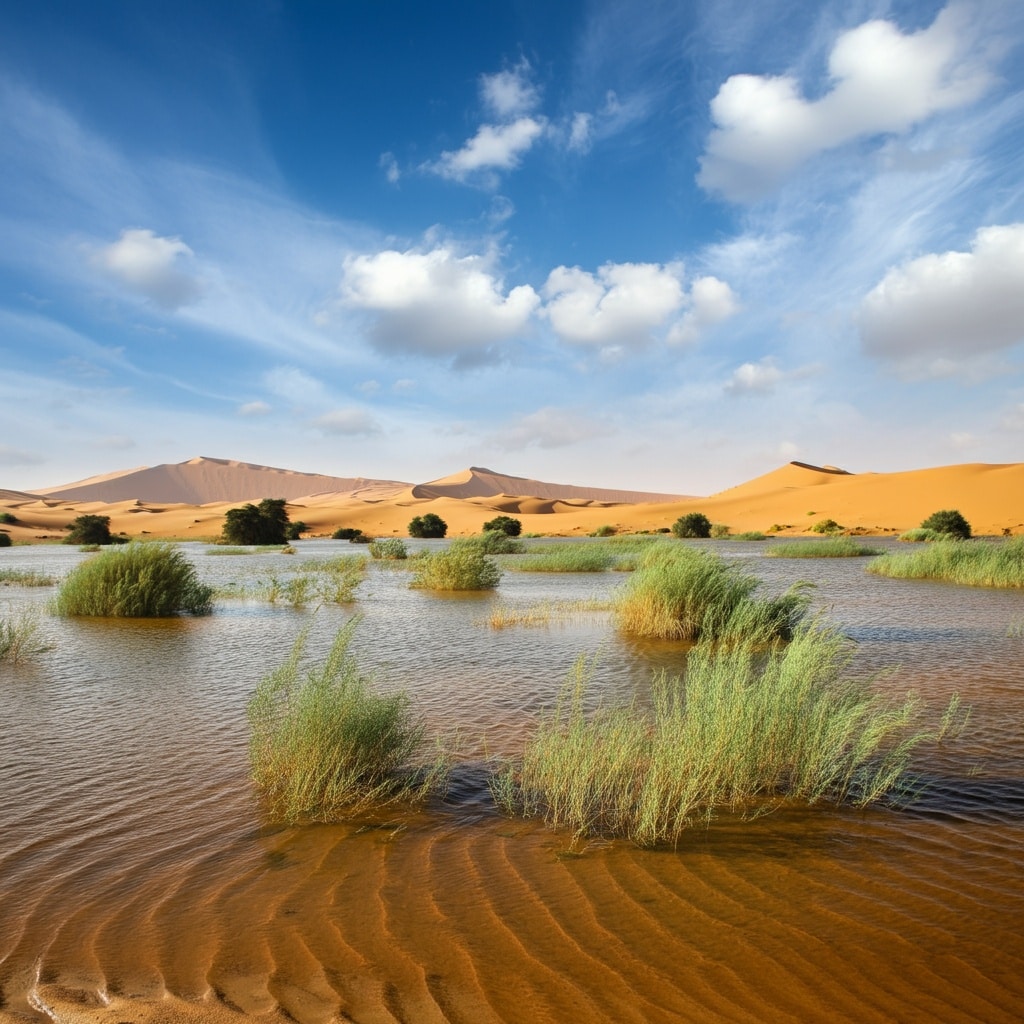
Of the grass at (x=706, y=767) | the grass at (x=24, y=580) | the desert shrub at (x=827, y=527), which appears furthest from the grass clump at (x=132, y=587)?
the desert shrub at (x=827, y=527)

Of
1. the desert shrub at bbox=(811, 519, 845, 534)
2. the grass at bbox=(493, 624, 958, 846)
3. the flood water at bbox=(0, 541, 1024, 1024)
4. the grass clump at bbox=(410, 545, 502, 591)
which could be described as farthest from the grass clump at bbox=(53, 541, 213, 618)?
the desert shrub at bbox=(811, 519, 845, 534)

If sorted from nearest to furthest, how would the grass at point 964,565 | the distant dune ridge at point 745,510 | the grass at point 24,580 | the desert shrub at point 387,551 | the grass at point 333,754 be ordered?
the grass at point 333,754 < the grass at point 964,565 < the grass at point 24,580 < the desert shrub at point 387,551 < the distant dune ridge at point 745,510

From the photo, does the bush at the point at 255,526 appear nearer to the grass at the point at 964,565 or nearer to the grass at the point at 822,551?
the grass at the point at 822,551

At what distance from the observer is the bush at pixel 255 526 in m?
48.7

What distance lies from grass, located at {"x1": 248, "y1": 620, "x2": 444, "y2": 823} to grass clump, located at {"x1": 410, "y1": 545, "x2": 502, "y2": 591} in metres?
13.9

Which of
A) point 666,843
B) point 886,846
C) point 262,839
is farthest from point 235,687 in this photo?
point 886,846

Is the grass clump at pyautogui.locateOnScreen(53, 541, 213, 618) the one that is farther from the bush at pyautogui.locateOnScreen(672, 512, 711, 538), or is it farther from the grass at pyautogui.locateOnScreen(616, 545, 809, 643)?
the bush at pyautogui.locateOnScreen(672, 512, 711, 538)

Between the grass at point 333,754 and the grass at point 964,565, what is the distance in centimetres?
1806

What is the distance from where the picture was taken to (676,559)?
12.5 meters

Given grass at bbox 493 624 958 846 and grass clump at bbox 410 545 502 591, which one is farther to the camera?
grass clump at bbox 410 545 502 591

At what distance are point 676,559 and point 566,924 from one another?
9507 millimetres

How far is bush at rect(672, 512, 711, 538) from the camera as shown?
170 ft

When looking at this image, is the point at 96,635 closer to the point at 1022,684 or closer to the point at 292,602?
the point at 292,602

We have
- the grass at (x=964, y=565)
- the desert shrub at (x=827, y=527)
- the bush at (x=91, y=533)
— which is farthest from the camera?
the desert shrub at (x=827, y=527)
